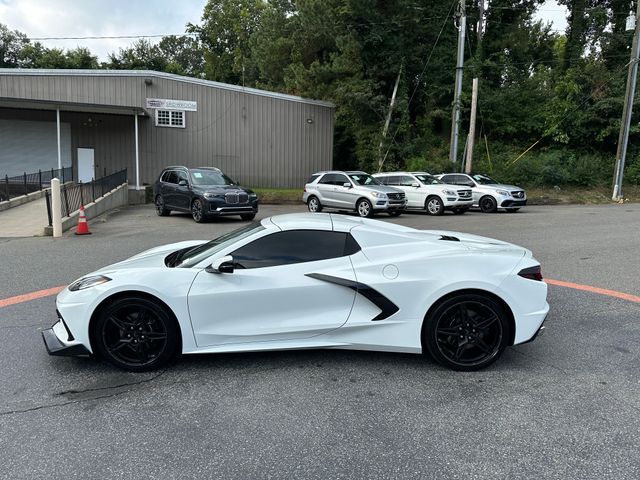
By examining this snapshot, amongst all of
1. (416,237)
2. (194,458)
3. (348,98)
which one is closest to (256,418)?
(194,458)

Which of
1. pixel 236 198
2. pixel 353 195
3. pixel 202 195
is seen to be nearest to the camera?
pixel 202 195

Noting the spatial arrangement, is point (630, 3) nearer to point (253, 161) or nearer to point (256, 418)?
point (253, 161)

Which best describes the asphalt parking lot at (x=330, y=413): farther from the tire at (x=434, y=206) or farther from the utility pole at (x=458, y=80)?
the utility pole at (x=458, y=80)

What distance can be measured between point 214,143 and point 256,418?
82.8ft

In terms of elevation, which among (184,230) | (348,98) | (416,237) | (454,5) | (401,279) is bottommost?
(184,230)

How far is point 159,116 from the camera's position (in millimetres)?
26156

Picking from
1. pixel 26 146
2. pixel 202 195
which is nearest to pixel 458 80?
pixel 202 195

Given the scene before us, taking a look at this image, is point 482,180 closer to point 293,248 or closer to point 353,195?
point 353,195

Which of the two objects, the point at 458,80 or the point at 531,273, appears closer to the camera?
the point at 531,273

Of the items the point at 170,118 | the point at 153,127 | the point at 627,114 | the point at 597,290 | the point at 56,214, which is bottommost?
the point at 597,290

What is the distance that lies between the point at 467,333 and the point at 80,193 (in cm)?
1417

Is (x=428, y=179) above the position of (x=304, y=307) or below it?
above

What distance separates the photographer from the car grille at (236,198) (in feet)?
50.4

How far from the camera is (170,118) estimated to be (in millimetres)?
26250
